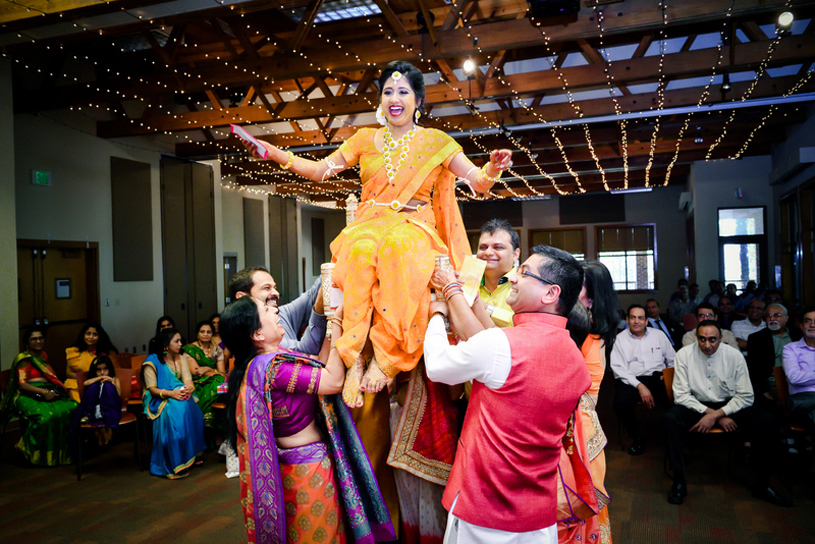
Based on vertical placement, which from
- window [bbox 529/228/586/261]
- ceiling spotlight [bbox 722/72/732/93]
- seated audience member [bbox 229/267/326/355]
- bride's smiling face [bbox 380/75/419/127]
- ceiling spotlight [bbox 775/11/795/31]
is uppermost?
ceiling spotlight [bbox 775/11/795/31]

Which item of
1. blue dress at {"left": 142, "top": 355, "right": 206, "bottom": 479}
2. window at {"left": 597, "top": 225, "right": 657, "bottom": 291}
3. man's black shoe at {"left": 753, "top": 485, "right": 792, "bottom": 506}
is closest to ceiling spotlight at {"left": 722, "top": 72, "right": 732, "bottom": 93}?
man's black shoe at {"left": 753, "top": 485, "right": 792, "bottom": 506}

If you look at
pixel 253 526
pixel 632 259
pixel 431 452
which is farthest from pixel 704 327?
pixel 632 259

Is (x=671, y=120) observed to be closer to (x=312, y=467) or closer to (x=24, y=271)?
(x=312, y=467)

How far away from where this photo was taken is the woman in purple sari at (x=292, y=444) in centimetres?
204

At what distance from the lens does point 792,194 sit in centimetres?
946

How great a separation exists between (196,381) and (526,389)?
5.08 meters

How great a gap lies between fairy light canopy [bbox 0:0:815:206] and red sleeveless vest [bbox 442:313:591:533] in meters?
4.37

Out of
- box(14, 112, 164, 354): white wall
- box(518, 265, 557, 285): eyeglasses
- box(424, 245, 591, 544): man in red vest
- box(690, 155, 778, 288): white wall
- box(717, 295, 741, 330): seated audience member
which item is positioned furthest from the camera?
box(690, 155, 778, 288): white wall

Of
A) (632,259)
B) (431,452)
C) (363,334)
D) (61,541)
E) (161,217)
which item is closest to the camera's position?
(363,334)

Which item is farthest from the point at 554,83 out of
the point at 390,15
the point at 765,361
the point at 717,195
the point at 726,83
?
the point at 717,195

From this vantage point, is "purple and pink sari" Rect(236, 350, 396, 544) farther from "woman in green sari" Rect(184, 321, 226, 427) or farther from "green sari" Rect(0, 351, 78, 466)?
"green sari" Rect(0, 351, 78, 466)

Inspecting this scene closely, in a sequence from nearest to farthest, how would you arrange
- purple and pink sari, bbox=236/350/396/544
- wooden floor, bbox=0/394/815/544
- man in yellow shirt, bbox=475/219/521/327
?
1. purple and pink sari, bbox=236/350/396/544
2. man in yellow shirt, bbox=475/219/521/327
3. wooden floor, bbox=0/394/815/544

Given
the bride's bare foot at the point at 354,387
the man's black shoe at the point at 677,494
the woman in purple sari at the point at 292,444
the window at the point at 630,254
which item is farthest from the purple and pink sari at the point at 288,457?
the window at the point at 630,254

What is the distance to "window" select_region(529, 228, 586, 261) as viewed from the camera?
1731 cm
